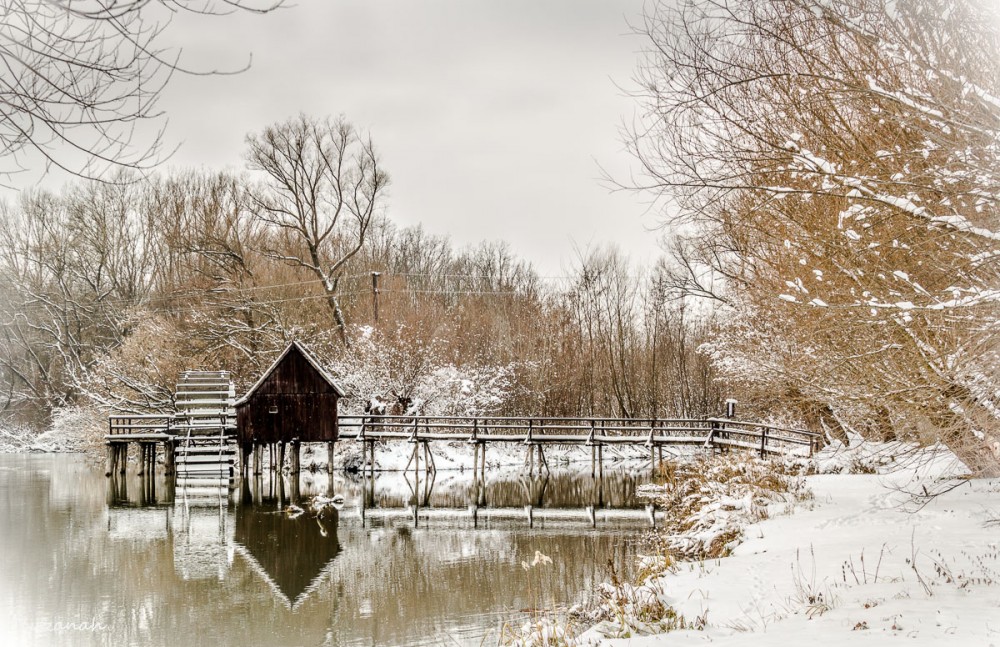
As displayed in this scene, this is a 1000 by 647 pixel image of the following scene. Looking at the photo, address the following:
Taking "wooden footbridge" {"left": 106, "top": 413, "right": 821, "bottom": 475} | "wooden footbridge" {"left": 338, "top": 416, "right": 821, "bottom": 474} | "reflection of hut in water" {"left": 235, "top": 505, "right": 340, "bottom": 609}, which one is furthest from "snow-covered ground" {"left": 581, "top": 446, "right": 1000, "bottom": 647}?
"wooden footbridge" {"left": 106, "top": 413, "right": 821, "bottom": 475}

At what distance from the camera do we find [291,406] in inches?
1147

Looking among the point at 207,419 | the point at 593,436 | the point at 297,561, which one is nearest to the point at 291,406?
the point at 207,419

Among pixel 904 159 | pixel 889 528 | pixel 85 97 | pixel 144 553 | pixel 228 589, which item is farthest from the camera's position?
pixel 144 553

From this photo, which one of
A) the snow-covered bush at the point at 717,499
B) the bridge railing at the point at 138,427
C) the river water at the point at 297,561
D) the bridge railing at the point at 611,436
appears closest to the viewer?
the river water at the point at 297,561

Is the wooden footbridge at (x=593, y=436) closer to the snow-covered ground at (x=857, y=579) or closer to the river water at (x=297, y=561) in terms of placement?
the river water at (x=297, y=561)

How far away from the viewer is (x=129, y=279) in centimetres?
4362

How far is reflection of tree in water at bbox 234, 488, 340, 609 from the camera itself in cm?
1410

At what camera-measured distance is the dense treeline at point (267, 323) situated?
34.8 m

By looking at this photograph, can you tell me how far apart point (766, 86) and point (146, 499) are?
71.6 feet

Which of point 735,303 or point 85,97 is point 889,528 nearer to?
point 85,97

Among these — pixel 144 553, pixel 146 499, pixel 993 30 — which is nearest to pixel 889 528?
pixel 993 30

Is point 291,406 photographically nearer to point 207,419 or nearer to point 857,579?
point 207,419

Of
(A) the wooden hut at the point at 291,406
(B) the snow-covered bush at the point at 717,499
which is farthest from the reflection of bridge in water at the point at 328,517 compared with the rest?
(A) the wooden hut at the point at 291,406

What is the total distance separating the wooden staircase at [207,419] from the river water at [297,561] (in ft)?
4.88
